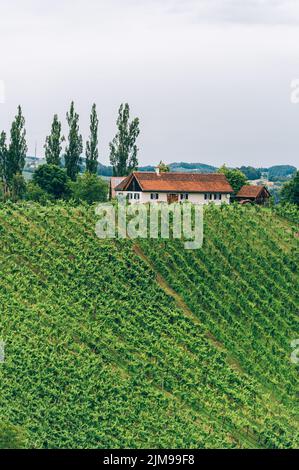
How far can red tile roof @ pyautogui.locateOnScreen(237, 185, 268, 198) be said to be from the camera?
7812cm

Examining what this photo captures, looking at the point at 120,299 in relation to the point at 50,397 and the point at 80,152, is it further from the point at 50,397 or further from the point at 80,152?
the point at 80,152

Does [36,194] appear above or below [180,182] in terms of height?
below

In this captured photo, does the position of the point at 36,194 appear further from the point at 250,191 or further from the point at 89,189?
the point at 250,191

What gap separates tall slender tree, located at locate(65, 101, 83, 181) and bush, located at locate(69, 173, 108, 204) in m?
4.93

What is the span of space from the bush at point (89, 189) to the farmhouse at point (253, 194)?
10856 mm

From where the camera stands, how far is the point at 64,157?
83.0 metres

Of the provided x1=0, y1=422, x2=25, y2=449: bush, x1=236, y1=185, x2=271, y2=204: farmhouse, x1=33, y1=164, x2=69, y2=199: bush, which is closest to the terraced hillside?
x1=0, y1=422, x2=25, y2=449: bush

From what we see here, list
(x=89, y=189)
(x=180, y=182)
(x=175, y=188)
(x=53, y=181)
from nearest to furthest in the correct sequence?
(x=175, y=188), (x=180, y=182), (x=89, y=189), (x=53, y=181)

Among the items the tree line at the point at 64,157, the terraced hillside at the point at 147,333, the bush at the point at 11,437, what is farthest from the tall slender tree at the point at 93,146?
the bush at the point at 11,437

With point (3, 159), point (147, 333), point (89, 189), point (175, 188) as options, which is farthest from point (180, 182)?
point (147, 333)

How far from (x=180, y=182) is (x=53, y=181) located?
39.7 ft

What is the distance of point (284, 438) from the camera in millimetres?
35094

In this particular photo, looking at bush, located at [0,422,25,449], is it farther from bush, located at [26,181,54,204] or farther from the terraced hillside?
bush, located at [26,181,54,204]
